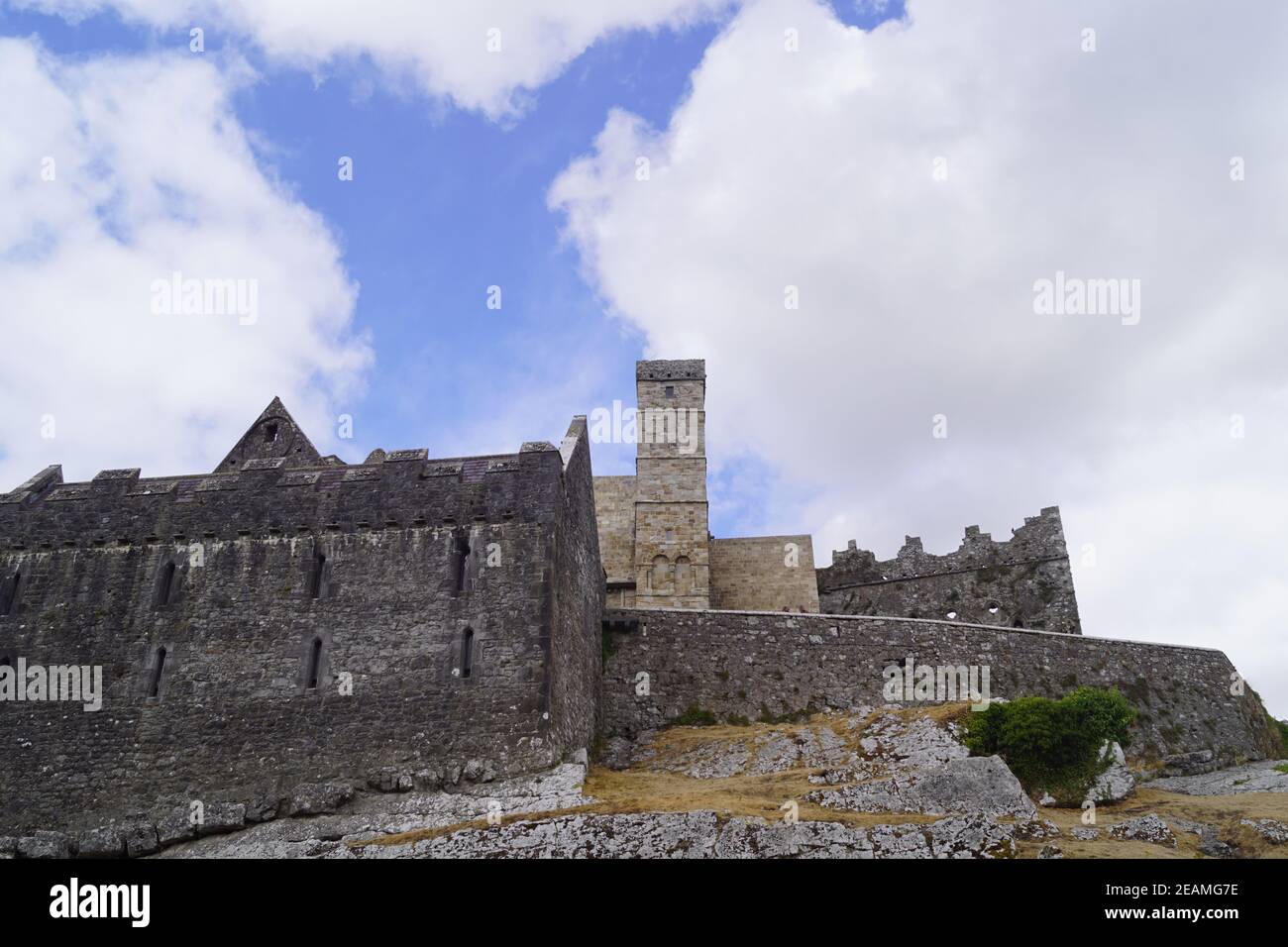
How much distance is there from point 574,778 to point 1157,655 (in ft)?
79.8

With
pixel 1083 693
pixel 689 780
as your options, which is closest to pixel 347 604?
pixel 689 780

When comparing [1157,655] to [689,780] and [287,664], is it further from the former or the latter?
[287,664]

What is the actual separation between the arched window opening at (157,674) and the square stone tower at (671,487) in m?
20.5

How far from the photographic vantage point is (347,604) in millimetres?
Answer: 23359

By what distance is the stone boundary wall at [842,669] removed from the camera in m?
29.1

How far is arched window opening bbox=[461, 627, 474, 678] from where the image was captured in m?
22.1

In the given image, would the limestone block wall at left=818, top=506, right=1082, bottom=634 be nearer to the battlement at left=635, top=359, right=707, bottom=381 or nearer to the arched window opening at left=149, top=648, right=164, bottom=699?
the battlement at left=635, top=359, right=707, bottom=381

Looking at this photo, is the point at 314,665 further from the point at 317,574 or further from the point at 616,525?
the point at 616,525

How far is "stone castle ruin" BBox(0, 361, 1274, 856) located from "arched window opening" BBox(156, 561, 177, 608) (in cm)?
4

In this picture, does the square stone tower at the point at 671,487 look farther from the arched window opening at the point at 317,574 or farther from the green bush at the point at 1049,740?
the green bush at the point at 1049,740

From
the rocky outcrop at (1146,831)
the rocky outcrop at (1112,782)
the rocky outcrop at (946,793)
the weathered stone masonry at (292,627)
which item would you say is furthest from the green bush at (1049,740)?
the weathered stone masonry at (292,627)

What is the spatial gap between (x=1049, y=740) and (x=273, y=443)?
22.7 metres

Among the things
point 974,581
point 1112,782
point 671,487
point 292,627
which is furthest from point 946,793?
point 974,581

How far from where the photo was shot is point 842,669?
29812mm
